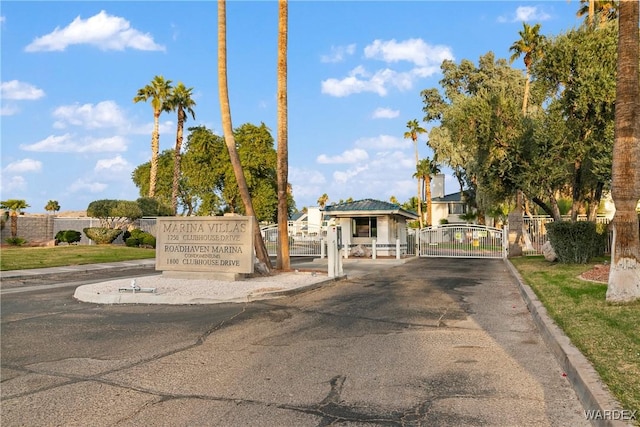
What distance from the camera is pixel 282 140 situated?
734 inches

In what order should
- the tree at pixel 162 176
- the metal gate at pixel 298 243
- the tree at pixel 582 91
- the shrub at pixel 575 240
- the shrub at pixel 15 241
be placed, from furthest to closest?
1. the tree at pixel 162 176
2. the shrub at pixel 15 241
3. the metal gate at pixel 298 243
4. the shrub at pixel 575 240
5. the tree at pixel 582 91

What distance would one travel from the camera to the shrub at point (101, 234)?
3481 cm

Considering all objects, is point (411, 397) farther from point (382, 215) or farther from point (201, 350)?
point (382, 215)

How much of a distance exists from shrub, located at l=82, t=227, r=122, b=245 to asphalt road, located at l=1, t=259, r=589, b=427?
982 inches

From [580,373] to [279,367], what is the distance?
3.35 m

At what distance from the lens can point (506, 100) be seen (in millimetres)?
21188

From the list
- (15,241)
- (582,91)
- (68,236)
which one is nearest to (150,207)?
(68,236)

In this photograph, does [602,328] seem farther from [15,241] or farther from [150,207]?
[150,207]

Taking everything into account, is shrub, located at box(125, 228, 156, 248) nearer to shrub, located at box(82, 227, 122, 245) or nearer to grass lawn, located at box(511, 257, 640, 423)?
shrub, located at box(82, 227, 122, 245)

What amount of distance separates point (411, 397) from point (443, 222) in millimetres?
61270

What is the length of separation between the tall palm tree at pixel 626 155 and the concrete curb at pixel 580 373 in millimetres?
2200

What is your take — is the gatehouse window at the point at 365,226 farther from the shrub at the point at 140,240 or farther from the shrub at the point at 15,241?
the shrub at the point at 15,241

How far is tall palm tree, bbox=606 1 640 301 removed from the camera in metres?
9.76

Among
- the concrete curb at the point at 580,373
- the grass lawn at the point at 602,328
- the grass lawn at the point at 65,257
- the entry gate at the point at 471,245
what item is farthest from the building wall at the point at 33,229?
the concrete curb at the point at 580,373
